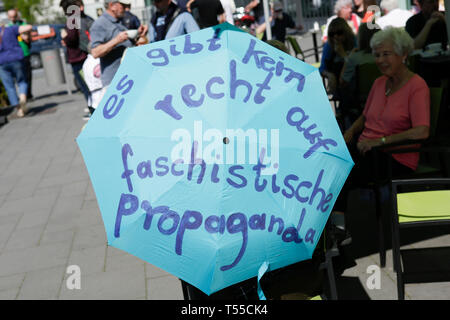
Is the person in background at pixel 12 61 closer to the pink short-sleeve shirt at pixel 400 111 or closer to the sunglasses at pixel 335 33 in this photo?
the sunglasses at pixel 335 33

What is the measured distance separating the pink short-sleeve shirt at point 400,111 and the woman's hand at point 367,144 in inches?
4.3

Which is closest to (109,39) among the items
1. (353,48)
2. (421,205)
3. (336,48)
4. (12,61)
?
(336,48)

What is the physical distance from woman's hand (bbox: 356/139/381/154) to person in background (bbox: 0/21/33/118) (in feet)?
32.1

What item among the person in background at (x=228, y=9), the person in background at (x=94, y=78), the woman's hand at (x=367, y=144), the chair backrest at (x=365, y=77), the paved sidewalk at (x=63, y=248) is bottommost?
the paved sidewalk at (x=63, y=248)

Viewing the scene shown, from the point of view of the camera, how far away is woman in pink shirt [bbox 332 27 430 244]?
12.6ft

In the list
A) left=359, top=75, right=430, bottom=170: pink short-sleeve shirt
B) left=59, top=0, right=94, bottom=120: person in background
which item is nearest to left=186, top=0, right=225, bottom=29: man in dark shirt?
left=59, top=0, right=94, bottom=120: person in background

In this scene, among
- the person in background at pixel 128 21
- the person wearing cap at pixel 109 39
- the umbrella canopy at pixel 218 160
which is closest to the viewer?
the umbrella canopy at pixel 218 160

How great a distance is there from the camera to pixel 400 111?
12.9 feet

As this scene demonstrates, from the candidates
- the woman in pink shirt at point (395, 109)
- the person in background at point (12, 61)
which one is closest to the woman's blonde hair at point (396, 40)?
the woman in pink shirt at point (395, 109)

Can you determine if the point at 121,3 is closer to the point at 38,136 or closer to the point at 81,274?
the point at 81,274

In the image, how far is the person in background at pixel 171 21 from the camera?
18.1 feet

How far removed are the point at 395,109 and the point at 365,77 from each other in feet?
5.20
